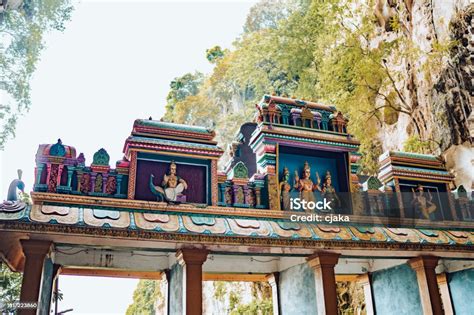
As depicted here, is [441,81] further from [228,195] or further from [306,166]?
[228,195]

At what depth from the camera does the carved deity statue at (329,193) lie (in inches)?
370

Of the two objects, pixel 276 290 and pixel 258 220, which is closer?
pixel 258 220

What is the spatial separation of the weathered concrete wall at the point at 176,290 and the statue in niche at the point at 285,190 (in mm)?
2388

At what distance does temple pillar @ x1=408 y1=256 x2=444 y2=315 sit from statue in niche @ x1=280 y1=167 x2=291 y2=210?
287 cm

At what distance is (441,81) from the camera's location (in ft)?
48.3

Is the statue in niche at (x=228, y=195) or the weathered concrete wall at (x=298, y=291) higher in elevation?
the statue in niche at (x=228, y=195)

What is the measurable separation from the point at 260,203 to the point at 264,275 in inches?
102

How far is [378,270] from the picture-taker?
35.1ft

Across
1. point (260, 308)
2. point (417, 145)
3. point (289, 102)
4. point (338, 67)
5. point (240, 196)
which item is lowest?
point (260, 308)

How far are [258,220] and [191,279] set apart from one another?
1731 millimetres

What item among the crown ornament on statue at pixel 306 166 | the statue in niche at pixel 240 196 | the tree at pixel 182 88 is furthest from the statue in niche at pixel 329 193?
the tree at pixel 182 88

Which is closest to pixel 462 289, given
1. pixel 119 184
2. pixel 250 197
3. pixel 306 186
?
pixel 306 186

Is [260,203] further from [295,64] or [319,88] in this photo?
[295,64]

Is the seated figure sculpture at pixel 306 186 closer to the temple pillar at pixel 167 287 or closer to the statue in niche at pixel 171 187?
the statue in niche at pixel 171 187
